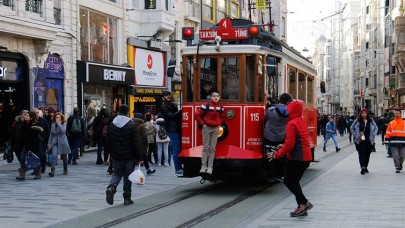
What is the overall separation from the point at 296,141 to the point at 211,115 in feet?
9.67

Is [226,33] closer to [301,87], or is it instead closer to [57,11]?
[301,87]

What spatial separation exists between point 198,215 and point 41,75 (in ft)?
48.0

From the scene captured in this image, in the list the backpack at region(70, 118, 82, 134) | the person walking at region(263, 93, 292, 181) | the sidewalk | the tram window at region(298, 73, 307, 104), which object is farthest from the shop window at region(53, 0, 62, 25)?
the person walking at region(263, 93, 292, 181)

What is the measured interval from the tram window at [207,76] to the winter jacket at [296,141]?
139 inches

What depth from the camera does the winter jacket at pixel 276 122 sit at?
1262 centimetres

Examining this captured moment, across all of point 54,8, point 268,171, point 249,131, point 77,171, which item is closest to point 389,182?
point 268,171

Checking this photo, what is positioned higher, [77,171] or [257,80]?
[257,80]

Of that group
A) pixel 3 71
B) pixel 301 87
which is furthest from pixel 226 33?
pixel 3 71

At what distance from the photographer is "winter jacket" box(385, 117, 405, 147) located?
1723 centimetres

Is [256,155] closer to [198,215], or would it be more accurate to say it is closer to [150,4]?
[198,215]

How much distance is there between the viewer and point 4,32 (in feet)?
67.7

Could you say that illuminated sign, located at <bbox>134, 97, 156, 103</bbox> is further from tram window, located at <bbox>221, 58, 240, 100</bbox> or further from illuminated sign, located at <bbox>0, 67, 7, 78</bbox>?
tram window, located at <bbox>221, 58, 240, 100</bbox>

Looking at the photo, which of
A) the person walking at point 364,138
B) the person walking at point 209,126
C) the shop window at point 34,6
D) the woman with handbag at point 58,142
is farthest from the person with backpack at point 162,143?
the person walking at point 209,126

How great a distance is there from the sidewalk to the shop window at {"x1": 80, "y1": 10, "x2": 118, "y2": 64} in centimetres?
1372
